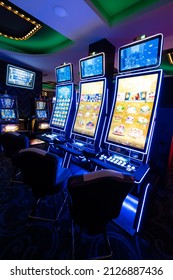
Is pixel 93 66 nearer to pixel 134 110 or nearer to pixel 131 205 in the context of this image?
pixel 134 110

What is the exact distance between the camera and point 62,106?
10.7 feet

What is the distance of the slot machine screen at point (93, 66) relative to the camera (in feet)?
8.07

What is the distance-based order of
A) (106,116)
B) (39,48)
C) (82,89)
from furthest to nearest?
1. (39,48)
2. (82,89)
3. (106,116)

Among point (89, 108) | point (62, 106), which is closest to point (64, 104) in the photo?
point (62, 106)

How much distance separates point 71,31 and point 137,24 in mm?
1393

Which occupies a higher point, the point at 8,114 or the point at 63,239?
the point at 8,114

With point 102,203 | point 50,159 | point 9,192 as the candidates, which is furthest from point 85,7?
point 9,192

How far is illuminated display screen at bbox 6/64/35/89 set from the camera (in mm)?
5387

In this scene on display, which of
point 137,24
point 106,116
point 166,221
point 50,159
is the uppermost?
point 137,24

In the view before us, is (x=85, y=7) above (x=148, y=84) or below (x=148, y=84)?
above

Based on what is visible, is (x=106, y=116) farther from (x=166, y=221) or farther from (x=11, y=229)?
(x=11, y=229)

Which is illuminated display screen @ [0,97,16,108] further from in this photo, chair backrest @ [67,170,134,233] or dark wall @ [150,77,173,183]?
chair backrest @ [67,170,134,233]

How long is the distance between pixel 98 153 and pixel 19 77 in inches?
207
